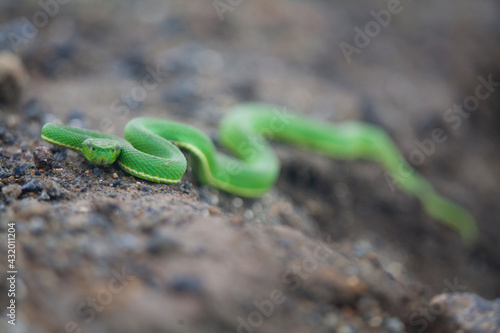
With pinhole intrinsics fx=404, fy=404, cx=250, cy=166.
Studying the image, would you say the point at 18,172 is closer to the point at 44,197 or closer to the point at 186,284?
the point at 44,197

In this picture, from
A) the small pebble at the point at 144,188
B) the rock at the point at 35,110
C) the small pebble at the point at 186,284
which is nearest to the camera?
the small pebble at the point at 186,284

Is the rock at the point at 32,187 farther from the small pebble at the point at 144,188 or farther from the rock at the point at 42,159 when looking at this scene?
the small pebble at the point at 144,188

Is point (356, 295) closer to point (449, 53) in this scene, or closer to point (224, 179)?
point (224, 179)

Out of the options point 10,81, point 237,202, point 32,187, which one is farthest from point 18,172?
point 237,202

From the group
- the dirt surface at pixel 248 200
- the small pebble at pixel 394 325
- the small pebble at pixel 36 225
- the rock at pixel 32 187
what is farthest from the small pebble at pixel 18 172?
the small pebble at pixel 394 325

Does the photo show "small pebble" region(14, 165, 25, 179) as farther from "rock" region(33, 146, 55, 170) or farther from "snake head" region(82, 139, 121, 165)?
"snake head" region(82, 139, 121, 165)

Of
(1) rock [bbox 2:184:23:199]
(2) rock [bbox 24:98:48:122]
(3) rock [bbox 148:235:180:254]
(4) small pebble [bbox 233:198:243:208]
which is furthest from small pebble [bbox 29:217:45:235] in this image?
(2) rock [bbox 24:98:48:122]
